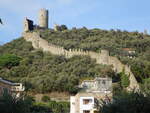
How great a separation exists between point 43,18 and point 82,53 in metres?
29.8

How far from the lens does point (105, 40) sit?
78.8 m

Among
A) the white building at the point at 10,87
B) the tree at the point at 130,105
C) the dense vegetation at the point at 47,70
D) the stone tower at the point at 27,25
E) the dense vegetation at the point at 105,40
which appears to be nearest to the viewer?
the tree at the point at 130,105

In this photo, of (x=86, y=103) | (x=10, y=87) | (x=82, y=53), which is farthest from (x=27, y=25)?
(x=10, y=87)

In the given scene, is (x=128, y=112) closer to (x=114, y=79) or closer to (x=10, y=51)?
(x=114, y=79)

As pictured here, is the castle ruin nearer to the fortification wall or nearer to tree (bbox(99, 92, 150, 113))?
the fortification wall

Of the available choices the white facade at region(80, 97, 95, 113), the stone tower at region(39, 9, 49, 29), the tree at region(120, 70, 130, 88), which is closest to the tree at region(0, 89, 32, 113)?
the white facade at region(80, 97, 95, 113)

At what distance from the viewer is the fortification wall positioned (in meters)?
56.3

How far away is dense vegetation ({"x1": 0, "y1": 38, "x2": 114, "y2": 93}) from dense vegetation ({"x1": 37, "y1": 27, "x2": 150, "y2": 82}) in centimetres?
489

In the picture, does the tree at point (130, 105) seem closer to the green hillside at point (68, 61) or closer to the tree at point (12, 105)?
the tree at point (12, 105)

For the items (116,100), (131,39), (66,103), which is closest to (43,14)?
(131,39)

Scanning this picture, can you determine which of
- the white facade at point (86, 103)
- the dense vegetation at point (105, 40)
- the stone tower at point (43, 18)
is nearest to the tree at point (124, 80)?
the dense vegetation at point (105, 40)

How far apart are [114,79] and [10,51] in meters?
21.6

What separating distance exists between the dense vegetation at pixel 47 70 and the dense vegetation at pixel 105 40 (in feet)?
16.1

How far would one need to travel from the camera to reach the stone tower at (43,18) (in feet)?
305
